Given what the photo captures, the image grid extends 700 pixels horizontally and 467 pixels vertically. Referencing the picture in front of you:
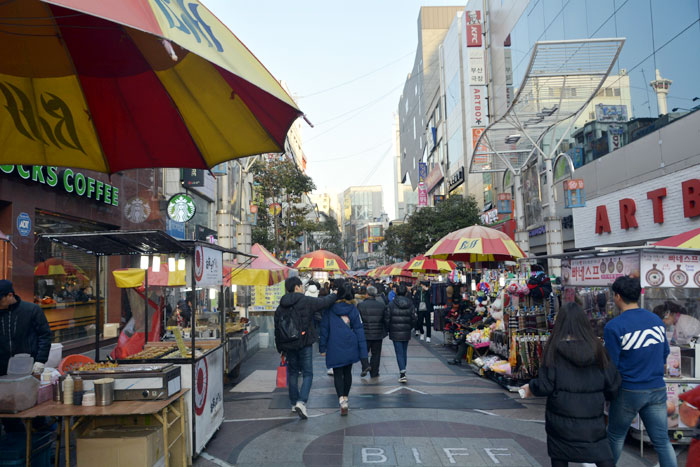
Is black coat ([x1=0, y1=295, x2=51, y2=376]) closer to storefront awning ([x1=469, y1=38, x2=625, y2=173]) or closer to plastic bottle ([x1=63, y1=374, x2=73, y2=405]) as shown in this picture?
plastic bottle ([x1=63, y1=374, x2=73, y2=405])

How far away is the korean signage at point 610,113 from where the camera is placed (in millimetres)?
18547

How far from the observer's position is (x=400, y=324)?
10.3m

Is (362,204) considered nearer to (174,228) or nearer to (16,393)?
(174,228)

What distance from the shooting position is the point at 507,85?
32875 millimetres

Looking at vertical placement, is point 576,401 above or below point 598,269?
below

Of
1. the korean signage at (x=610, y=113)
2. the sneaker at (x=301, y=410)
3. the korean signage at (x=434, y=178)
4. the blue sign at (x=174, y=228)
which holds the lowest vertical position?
the sneaker at (x=301, y=410)

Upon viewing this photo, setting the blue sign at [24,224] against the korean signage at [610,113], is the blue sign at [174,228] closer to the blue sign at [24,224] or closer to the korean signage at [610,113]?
the blue sign at [24,224]

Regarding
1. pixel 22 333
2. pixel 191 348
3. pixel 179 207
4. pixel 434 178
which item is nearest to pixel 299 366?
pixel 191 348

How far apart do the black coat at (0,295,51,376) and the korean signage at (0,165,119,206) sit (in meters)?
4.45

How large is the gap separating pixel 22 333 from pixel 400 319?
654 centimetres

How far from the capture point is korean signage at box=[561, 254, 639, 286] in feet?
21.9

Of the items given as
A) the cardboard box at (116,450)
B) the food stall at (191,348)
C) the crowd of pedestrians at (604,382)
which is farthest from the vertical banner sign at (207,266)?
the crowd of pedestrians at (604,382)

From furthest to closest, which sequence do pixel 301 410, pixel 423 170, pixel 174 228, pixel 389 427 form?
pixel 423 170 → pixel 174 228 → pixel 301 410 → pixel 389 427

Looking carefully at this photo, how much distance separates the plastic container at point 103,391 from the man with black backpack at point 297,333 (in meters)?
2.95
